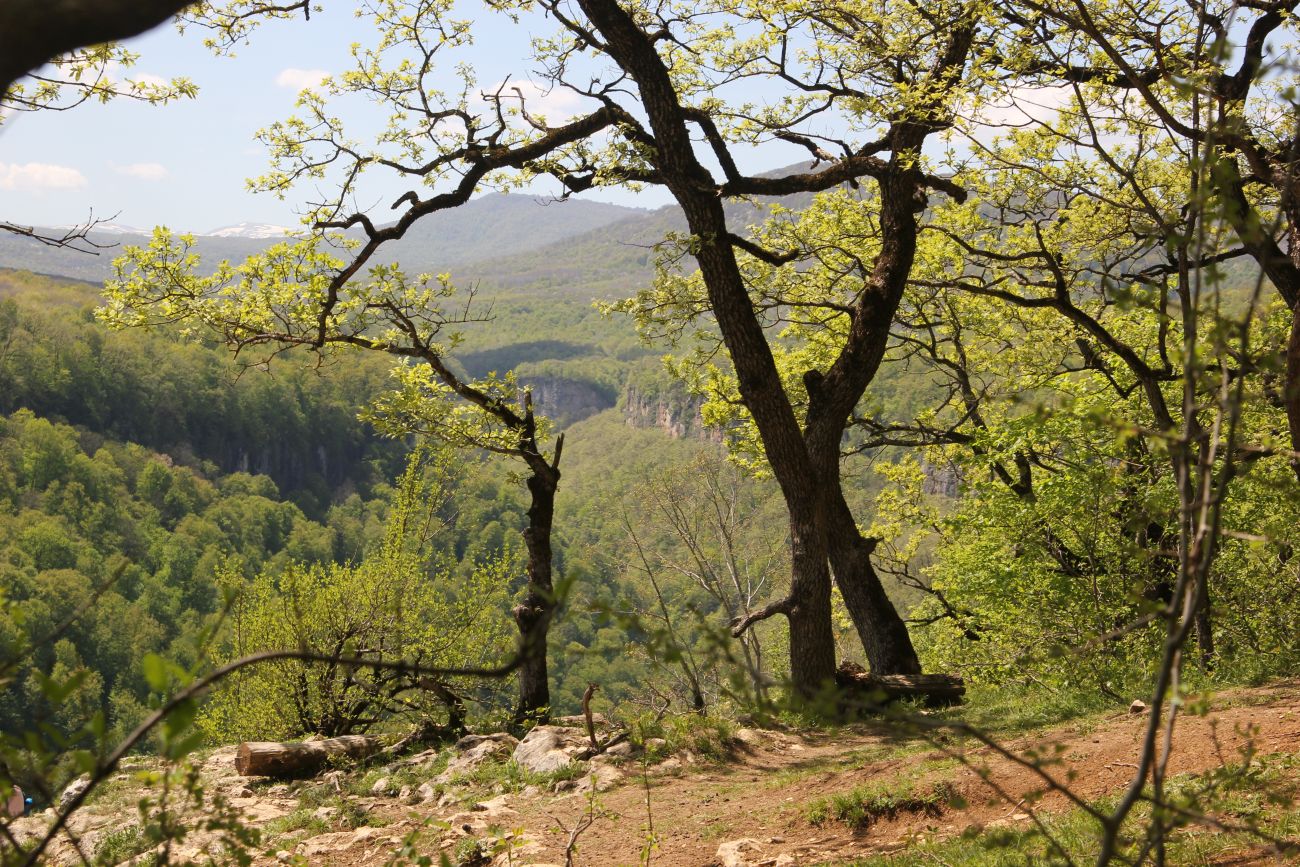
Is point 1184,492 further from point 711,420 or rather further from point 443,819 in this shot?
point 711,420

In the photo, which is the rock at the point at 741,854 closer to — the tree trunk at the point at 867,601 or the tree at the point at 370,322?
the tree at the point at 370,322

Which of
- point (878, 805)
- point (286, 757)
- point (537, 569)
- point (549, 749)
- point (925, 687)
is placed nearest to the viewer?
point (878, 805)

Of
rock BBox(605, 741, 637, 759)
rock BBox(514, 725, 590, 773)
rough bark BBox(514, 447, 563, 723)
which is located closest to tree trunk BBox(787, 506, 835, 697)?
rock BBox(605, 741, 637, 759)

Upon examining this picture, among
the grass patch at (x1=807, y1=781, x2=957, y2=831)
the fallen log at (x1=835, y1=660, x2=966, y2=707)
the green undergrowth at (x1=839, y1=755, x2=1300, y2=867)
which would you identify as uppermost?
the green undergrowth at (x1=839, y1=755, x2=1300, y2=867)

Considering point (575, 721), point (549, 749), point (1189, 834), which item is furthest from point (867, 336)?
point (1189, 834)

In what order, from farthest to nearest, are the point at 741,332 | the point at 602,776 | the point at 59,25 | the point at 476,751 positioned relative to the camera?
1. the point at 476,751
2. the point at 741,332
3. the point at 602,776
4. the point at 59,25

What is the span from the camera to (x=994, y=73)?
26.3ft

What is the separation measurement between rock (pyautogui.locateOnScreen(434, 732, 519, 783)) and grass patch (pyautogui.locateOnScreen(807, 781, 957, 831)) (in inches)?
149

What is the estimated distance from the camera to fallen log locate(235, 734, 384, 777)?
9.57m

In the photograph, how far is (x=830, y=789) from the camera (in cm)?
677

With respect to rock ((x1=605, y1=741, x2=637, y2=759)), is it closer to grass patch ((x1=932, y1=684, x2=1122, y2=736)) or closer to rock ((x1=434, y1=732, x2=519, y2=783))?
rock ((x1=434, y1=732, x2=519, y2=783))

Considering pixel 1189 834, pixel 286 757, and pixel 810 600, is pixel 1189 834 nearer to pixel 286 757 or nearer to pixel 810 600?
pixel 810 600

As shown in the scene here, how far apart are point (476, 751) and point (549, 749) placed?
1102 millimetres

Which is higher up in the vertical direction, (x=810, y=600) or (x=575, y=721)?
(x=810, y=600)
